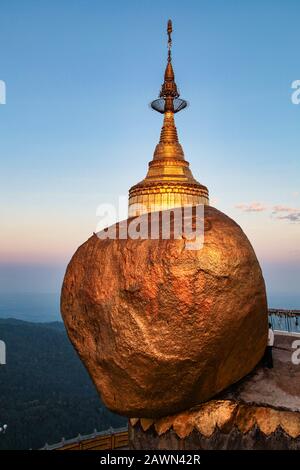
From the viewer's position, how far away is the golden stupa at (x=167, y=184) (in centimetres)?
1600

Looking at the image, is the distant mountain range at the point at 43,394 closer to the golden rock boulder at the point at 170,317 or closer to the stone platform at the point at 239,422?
the stone platform at the point at 239,422

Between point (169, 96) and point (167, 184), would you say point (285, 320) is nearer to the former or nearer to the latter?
point (167, 184)

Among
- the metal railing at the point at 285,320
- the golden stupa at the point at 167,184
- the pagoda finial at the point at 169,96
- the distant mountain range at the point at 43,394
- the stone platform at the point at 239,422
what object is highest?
the pagoda finial at the point at 169,96

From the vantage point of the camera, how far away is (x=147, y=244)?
15.2 ft

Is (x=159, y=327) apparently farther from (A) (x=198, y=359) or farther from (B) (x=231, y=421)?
(B) (x=231, y=421)

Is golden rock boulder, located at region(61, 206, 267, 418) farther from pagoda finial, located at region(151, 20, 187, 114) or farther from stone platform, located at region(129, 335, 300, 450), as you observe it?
pagoda finial, located at region(151, 20, 187, 114)

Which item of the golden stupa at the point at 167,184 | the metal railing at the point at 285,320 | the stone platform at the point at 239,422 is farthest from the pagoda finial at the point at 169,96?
the stone platform at the point at 239,422

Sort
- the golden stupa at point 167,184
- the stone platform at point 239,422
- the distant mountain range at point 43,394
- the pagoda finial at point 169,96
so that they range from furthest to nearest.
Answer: the distant mountain range at point 43,394
the pagoda finial at point 169,96
the golden stupa at point 167,184
the stone platform at point 239,422

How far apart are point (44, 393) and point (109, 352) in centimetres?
3899

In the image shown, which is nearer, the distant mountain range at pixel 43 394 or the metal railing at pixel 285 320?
the metal railing at pixel 285 320

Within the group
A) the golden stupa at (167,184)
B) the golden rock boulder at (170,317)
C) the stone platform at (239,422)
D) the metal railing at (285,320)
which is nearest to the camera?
the golden rock boulder at (170,317)

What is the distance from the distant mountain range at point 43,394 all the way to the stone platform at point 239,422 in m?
22.8

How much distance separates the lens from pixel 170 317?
4.39 metres
